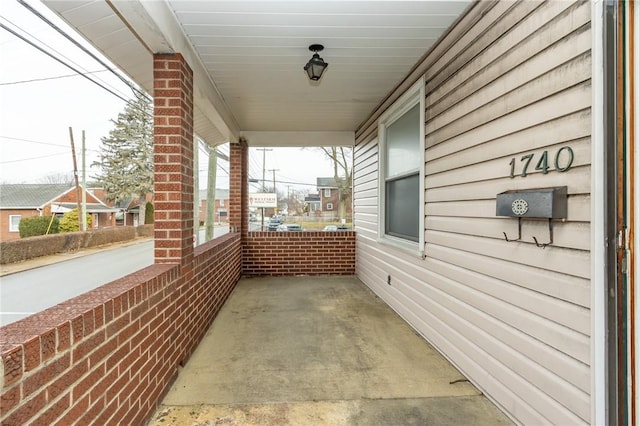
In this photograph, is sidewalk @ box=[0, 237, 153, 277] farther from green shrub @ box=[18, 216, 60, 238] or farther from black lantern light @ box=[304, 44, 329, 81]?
black lantern light @ box=[304, 44, 329, 81]

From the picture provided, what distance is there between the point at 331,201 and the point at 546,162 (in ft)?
35.5

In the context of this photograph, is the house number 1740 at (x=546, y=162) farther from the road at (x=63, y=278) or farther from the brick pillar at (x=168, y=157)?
the road at (x=63, y=278)

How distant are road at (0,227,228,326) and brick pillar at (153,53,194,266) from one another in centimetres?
26

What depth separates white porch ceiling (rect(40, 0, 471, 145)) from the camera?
2209mm

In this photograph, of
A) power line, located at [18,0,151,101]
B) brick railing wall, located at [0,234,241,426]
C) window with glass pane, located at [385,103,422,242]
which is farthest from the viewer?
window with glass pane, located at [385,103,422,242]

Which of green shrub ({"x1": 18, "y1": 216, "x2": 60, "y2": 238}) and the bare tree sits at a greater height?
the bare tree

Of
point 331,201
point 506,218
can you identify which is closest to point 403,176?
point 506,218

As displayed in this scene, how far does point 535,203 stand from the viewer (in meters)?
1.65

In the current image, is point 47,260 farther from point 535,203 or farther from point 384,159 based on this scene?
point 384,159

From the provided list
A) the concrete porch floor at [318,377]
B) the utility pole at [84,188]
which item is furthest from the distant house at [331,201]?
the utility pole at [84,188]

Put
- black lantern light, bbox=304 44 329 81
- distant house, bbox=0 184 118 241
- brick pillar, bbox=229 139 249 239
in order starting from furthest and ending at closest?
brick pillar, bbox=229 139 249 239 → black lantern light, bbox=304 44 329 81 → distant house, bbox=0 184 118 241

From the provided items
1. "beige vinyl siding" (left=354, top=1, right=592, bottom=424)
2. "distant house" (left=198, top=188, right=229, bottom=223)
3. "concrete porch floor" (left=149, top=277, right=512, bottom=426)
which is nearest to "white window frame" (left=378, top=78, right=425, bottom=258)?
"beige vinyl siding" (left=354, top=1, right=592, bottom=424)

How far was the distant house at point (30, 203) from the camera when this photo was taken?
4.91 ft

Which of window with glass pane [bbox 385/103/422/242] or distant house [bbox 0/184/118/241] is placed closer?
distant house [bbox 0/184/118/241]
